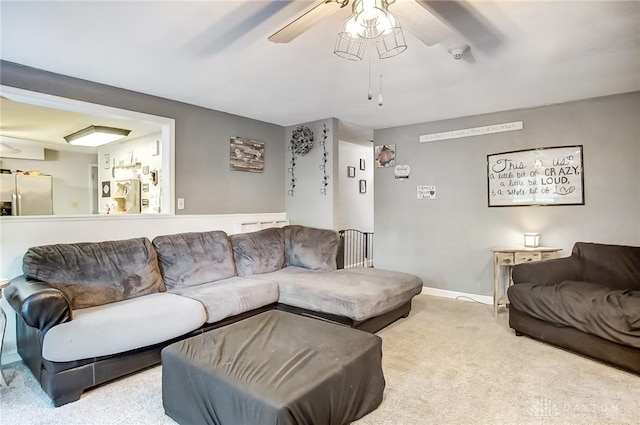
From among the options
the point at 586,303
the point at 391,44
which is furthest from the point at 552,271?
the point at 391,44

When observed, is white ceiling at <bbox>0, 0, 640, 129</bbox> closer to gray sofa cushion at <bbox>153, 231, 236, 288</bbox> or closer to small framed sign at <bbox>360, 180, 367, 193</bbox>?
gray sofa cushion at <bbox>153, 231, 236, 288</bbox>

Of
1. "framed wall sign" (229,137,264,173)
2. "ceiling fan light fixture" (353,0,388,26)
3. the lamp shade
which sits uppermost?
"ceiling fan light fixture" (353,0,388,26)

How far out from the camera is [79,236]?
2973 millimetres

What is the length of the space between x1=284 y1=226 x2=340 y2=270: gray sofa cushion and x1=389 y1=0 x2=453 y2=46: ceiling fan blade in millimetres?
2516

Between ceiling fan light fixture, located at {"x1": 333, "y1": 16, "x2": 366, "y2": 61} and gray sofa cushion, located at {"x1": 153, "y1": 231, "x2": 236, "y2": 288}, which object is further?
gray sofa cushion, located at {"x1": 153, "y1": 231, "x2": 236, "y2": 288}

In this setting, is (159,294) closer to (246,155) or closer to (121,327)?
(121,327)

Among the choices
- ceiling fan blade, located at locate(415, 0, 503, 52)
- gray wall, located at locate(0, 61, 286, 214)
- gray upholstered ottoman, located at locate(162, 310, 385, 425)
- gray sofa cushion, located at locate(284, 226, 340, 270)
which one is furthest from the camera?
gray sofa cushion, located at locate(284, 226, 340, 270)

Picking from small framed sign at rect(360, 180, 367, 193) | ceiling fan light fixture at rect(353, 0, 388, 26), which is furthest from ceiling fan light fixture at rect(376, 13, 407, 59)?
small framed sign at rect(360, 180, 367, 193)

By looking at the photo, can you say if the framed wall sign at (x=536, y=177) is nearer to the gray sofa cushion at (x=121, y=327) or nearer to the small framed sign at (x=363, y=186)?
the small framed sign at (x=363, y=186)

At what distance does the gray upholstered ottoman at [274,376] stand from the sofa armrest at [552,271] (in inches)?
75.9

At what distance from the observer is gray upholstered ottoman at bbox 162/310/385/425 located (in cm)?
146

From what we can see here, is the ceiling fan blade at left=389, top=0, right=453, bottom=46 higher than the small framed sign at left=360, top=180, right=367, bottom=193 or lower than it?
higher

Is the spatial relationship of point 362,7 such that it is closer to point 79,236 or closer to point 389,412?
point 389,412

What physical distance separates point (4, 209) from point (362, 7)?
22.6ft
